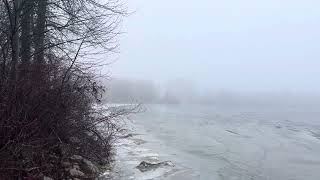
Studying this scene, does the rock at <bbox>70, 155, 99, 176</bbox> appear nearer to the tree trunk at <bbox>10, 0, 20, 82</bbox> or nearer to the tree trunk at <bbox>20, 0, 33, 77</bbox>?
the tree trunk at <bbox>10, 0, 20, 82</bbox>

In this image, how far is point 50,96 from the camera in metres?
10.7

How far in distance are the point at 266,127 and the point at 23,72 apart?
23824 mm

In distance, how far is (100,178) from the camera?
39.4 ft

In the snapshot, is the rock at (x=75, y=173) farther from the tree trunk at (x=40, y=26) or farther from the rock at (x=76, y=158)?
the tree trunk at (x=40, y=26)

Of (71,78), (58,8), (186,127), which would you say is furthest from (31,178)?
(186,127)

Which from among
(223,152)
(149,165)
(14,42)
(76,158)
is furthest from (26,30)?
(223,152)

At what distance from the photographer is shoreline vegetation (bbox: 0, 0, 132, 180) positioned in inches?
352

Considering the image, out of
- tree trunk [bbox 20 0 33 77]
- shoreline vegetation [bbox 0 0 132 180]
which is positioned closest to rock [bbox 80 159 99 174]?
shoreline vegetation [bbox 0 0 132 180]

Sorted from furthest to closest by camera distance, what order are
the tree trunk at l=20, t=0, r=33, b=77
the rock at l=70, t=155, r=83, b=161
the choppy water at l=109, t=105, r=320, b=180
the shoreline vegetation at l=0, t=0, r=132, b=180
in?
the choppy water at l=109, t=105, r=320, b=180 → the tree trunk at l=20, t=0, r=33, b=77 → the rock at l=70, t=155, r=83, b=161 → the shoreline vegetation at l=0, t=0, r=132, b=180

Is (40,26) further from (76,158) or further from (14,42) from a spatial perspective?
(76,158)

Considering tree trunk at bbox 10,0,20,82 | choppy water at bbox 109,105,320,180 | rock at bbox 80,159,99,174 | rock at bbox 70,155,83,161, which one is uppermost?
tree trunk at bbox 10,0,20,82

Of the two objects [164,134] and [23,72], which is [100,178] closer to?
[23,72]

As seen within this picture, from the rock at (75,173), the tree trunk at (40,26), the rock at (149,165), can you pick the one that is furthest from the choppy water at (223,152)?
the tree trunk at (40,26)

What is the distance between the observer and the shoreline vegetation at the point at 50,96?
895 cm
